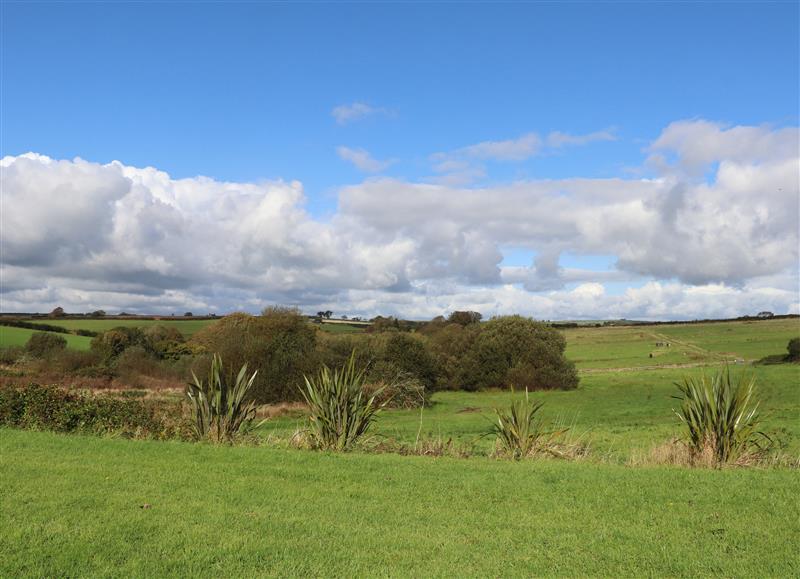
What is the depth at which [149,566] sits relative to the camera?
605cm

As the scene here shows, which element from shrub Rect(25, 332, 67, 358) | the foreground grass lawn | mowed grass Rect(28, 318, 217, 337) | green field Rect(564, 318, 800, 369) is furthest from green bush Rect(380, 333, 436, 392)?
the foreground grass lawn

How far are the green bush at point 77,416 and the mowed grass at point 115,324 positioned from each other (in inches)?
2355

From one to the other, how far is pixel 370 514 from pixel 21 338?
234ft

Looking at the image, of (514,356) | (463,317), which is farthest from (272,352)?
(463,317)

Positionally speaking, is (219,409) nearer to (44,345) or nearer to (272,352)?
(272,352)

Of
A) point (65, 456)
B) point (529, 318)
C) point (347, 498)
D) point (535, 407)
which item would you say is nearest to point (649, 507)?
point (347, 498)

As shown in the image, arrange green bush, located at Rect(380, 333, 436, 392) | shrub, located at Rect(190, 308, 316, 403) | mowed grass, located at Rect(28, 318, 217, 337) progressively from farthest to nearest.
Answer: mowed grass, located at Rect(28, 318, 217, 337) → green bush, located at Rect(380, 333, 436, 392) → shrub, located at Rect(190, 308, 316, 403)

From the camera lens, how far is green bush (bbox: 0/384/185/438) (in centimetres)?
1650

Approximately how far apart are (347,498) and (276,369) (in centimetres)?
3240

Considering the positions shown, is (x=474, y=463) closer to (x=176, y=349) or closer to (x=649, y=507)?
(x=649, y=507)

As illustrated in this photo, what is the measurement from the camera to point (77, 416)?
1731 centimetres

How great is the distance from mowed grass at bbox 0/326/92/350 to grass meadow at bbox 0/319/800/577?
57.4m

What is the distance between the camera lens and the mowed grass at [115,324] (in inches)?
3103

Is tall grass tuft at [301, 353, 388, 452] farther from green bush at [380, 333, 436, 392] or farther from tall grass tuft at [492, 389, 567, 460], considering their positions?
green bush at [380, 333, 436, 392]
